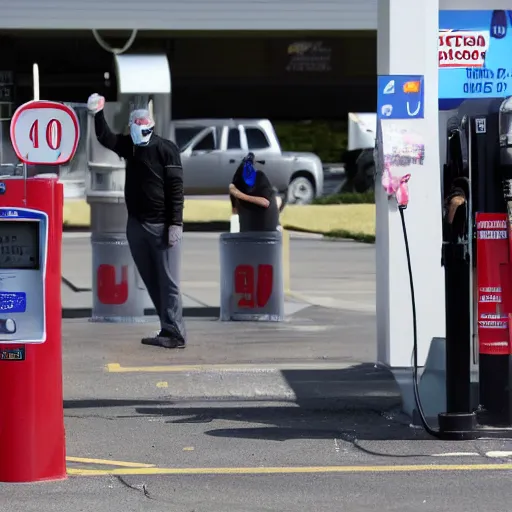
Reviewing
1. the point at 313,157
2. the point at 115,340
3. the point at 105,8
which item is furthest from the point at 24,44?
the point at 115,340

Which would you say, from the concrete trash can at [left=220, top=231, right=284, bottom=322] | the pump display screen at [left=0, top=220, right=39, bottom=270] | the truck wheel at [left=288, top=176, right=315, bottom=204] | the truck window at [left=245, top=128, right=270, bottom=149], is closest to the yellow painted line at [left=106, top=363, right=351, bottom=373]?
the concrete trash can at [left=220, top=231, right=284, bottom=322]

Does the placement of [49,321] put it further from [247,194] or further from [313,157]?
[313,157]

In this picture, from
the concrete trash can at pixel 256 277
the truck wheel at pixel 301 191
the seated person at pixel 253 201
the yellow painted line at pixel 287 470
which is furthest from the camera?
the truck wheel at pixel 301 191

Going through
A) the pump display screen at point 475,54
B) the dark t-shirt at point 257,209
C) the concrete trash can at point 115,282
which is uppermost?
the pump display screen at point 475,54

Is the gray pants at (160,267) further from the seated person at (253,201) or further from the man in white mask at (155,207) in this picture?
the seated person at (253,201)

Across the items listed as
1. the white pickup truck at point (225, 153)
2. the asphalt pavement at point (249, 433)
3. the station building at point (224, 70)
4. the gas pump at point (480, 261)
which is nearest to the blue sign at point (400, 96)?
the gas pump at point (480, 261)

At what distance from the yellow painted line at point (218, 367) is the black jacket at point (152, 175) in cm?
132

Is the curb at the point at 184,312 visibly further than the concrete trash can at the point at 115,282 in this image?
Yes

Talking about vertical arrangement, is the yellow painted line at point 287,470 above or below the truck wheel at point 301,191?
below

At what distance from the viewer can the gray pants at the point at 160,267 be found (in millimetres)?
10664

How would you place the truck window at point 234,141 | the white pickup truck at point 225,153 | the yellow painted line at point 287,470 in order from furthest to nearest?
1. the truck window at point 234,141
2. the white pickup truck at point 225,153
3. the yellow painted line at point 287,470

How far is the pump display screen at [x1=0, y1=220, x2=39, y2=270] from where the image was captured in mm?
6398

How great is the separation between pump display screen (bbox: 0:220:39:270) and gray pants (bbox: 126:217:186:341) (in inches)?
166

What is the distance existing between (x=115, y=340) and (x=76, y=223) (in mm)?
13996
